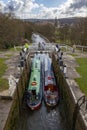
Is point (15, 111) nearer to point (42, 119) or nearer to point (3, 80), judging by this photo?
point (42, 119)

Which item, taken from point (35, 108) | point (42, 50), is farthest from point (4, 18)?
point (35, 108)

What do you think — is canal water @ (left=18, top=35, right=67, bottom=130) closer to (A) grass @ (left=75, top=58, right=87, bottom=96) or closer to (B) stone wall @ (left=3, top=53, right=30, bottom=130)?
(B) stone wall @ (left=3, top=53, right=30, bottom=130)

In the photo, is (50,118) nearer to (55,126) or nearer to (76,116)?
(55,126)

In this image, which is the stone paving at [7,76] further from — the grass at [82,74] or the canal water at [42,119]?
the canal water at [42,119]

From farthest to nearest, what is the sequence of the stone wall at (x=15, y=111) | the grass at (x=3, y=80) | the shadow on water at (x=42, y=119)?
the grass at (x=3, y=80)
the shadow on water at (x=42, y=119)
the stone wall at (x=15, y=111)

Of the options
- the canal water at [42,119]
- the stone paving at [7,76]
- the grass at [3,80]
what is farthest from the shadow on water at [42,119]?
the grass at [3,80]

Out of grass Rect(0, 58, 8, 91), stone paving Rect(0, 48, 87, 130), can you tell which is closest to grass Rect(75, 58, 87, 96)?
stone paving Rect(0, 48, 87, 130)

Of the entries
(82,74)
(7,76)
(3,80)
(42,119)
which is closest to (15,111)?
(42,119)

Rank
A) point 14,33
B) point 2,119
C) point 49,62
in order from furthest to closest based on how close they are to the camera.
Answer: point 14,33, point 49,62, point 2,119
